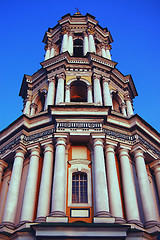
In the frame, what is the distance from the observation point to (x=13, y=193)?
17531mm

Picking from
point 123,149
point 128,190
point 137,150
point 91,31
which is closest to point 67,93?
point 123,149

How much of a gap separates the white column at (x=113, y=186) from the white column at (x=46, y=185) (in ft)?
11.4

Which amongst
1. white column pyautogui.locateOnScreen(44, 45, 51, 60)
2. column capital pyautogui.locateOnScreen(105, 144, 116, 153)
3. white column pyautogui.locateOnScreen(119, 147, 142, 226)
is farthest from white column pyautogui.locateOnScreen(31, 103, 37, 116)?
white column pyautogui.locateOnScreen(119, 147, 142, 226)

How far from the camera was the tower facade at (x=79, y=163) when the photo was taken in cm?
1550

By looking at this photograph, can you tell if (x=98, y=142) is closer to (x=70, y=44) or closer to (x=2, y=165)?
(x=2, y=165)

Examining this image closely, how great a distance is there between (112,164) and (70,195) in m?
3.17

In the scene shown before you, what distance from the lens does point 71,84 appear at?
24609mm

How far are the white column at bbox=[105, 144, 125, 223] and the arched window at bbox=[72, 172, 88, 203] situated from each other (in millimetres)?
1550

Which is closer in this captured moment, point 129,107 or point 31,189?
point 31,189

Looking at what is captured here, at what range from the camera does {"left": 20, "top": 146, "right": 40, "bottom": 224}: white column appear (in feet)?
53.4

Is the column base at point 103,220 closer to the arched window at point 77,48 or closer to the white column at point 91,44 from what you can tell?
the white column at point 91,44

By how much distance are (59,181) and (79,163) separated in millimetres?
2585

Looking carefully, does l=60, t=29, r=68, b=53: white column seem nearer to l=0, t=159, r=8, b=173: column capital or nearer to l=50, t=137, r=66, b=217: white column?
l=0, t=159, r=8, b=173: column capital

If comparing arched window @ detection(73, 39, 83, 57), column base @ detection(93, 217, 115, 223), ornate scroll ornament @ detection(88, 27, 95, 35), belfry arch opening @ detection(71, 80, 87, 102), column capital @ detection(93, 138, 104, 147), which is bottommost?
→ column base @ detection(93, 217, 115, 223)
